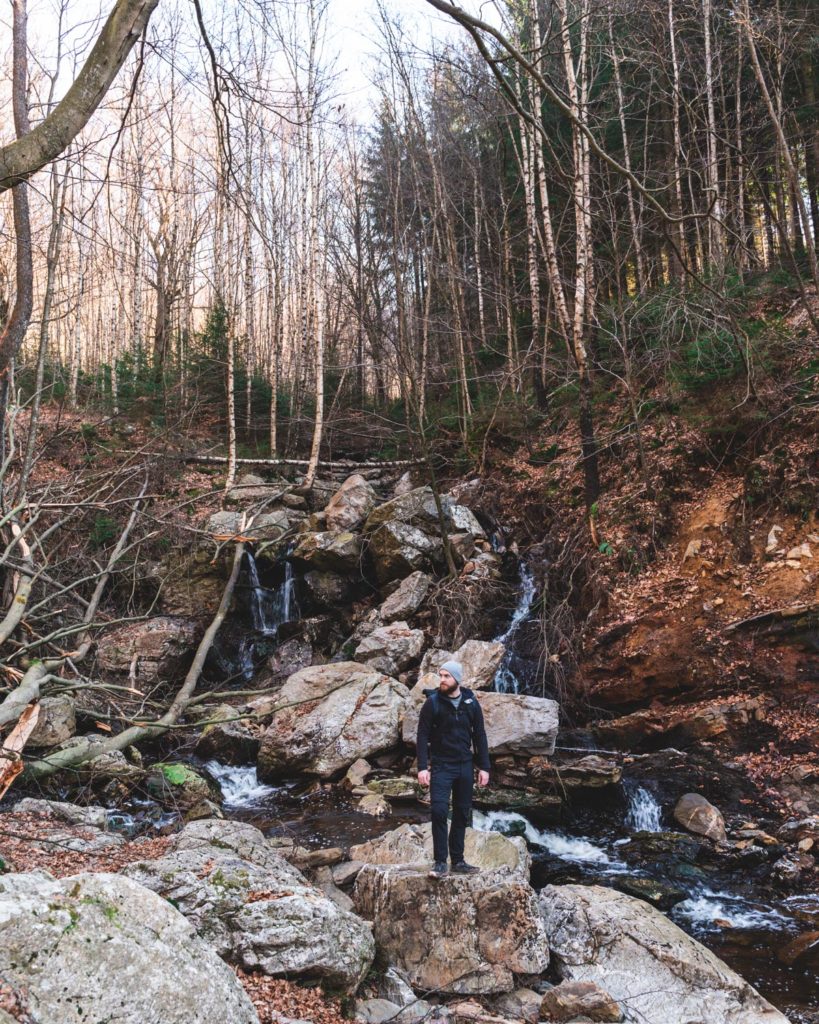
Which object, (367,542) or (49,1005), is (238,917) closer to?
(49,1005)

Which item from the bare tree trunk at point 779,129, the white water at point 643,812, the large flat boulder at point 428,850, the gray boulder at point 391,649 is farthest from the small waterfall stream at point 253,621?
the bare tree trunk at point 779,129

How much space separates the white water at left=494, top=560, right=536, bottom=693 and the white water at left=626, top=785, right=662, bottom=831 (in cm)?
260

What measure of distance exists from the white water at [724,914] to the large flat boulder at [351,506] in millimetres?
8899

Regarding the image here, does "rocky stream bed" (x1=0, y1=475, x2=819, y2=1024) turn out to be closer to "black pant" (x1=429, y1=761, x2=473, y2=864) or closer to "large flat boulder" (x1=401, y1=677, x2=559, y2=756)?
"large flat boulder" (x1=401, y1=677, x2=559, y2=756)

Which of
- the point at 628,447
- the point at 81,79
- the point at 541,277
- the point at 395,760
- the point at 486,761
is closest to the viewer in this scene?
the point at 81,79

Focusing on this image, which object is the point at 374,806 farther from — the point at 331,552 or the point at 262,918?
the point at 331,552

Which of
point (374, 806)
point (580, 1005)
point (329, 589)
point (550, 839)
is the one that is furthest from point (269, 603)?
point (580, 1005)

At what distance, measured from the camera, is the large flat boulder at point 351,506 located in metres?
13.2

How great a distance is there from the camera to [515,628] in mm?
10680

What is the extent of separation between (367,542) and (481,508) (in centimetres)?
257

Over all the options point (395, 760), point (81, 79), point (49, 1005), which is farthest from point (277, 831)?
point (81, 79)

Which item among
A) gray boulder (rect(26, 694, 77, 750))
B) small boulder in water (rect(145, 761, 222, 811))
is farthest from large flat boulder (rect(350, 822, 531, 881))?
gray boulder (rect(26, 694, 77, 750))

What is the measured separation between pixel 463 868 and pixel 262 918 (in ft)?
5.42

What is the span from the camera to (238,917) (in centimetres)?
364
